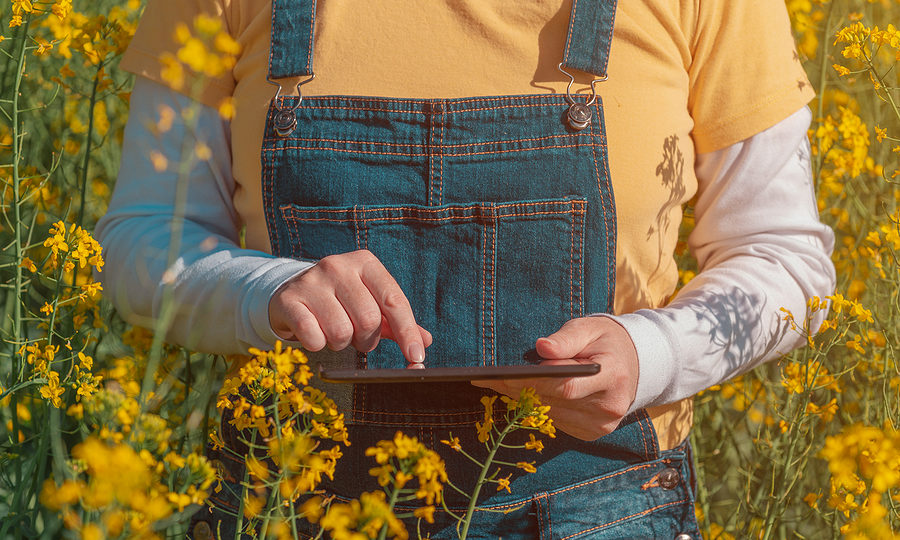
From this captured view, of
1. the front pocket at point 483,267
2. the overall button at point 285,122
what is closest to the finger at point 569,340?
the front pocket at point 483,267

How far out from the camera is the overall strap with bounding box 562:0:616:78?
102 cm

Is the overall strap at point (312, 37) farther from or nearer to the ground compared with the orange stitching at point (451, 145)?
farther from the ground

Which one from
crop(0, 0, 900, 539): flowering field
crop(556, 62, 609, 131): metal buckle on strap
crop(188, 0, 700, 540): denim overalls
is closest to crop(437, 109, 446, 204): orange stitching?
crop(188, 0, 700, 540): denim overalls

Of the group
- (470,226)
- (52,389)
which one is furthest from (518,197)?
(52,389)

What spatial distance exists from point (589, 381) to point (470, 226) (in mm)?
238

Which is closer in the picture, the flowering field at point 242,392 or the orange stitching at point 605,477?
the flowering field at point 242,392

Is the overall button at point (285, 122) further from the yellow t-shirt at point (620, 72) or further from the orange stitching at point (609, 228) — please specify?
the orange stitching at point (609, 228)

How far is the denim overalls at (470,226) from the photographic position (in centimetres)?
102

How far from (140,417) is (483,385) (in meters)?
0.39

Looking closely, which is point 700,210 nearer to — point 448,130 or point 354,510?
point 448,130

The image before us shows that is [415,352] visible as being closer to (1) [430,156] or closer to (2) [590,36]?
(1) [430,156]

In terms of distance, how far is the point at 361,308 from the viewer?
0.87 meters

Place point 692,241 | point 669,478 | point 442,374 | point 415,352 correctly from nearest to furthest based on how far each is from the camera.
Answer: point 442,374, point 415,352, point 669,478, point 692,241

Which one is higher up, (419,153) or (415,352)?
(419,153)
